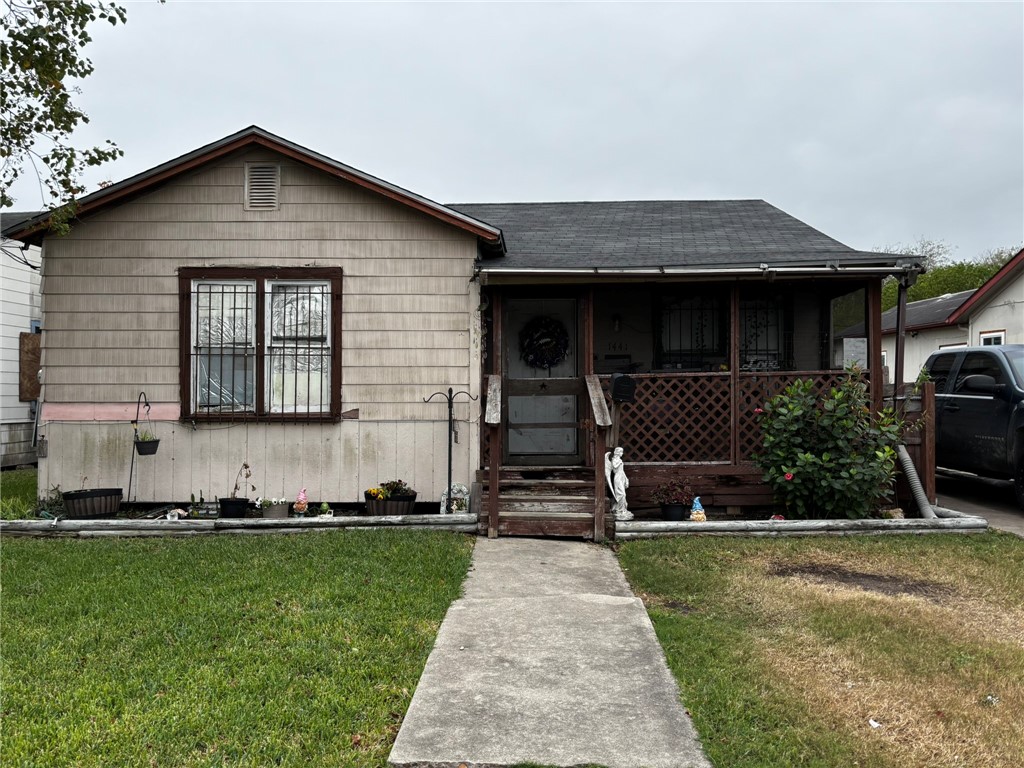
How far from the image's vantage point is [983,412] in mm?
8609

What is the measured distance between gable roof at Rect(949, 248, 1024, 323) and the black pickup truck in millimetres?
8651

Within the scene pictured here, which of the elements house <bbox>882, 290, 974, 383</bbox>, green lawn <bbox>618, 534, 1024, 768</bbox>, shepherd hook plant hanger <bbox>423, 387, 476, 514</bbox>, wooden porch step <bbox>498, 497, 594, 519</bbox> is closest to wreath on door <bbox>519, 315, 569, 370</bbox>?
shepherd hook plant hanger <bbox>423, 387, 476, 514</bbox>

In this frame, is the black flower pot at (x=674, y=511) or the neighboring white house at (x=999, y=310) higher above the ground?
the neighboring white house at (x=999, y=310)

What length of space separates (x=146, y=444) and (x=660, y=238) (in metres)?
6.20

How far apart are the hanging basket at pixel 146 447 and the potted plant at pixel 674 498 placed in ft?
16.9

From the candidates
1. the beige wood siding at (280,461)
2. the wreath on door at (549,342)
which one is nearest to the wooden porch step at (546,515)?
the beige wood siding at (280,461)

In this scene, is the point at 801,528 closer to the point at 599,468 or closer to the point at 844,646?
the point at 599,468

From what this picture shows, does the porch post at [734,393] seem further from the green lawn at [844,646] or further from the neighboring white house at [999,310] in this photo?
the neighboring white house at [999,310]

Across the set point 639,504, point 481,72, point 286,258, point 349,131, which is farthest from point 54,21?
point 349,131

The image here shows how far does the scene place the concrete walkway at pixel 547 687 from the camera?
2.90 meters

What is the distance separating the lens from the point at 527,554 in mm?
6363

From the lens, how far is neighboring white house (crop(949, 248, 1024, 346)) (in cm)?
1664

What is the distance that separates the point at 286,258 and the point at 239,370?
4.23ft

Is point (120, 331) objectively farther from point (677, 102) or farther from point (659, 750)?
point (677, 102)
